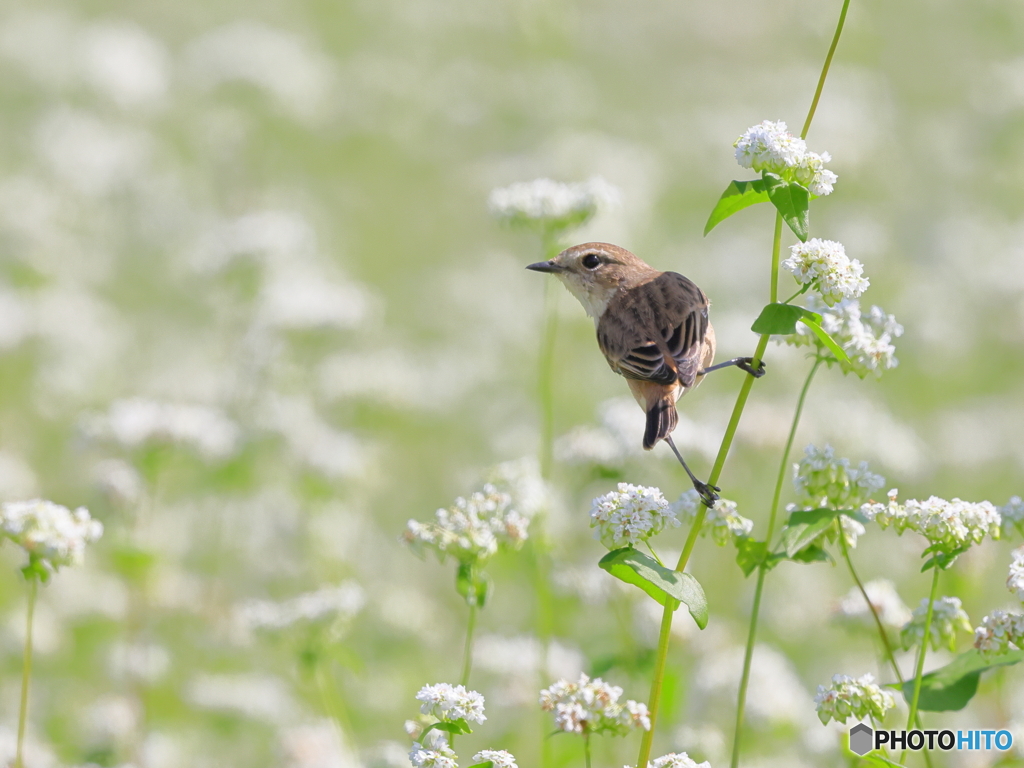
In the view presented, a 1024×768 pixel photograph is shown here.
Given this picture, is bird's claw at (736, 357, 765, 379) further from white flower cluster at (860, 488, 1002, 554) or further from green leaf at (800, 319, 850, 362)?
white flower cluster at (860, 488, 1002, 554)

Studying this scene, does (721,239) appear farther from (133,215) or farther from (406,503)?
(133,215)

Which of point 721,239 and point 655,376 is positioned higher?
point 721,239

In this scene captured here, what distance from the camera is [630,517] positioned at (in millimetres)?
2814

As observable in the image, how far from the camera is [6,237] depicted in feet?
31.0

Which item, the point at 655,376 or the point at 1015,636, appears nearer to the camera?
the point at 1015,636

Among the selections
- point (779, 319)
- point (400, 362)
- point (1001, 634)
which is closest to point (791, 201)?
point (779, 319)

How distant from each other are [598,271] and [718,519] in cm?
158

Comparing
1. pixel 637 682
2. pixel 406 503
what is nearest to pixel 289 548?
pixel 406 503

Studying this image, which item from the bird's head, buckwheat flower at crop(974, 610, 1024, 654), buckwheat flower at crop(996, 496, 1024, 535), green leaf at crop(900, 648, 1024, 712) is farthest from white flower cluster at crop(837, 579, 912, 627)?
the bird's head

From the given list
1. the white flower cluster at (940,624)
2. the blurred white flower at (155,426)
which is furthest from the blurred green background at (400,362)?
the white flower cluster at (940,624)

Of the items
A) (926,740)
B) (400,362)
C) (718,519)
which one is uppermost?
(400,362)

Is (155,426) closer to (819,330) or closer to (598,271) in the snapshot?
(598,271)

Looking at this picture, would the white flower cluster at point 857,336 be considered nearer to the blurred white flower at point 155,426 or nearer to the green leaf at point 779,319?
the green leaf at point 779,319

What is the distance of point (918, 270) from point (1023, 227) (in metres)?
1.05
